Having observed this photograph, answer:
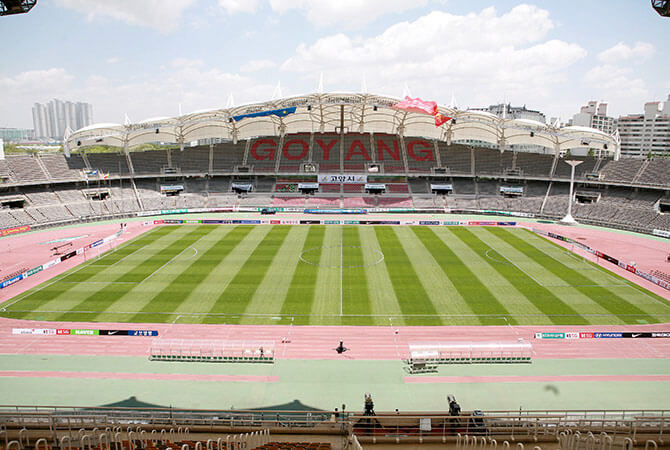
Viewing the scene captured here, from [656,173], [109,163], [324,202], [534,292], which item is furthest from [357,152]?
[534,292]

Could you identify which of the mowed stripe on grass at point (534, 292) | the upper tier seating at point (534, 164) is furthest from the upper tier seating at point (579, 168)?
the mowed stripe on grass at point (534, 292)

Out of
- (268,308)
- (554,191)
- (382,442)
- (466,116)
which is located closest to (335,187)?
(466,116)

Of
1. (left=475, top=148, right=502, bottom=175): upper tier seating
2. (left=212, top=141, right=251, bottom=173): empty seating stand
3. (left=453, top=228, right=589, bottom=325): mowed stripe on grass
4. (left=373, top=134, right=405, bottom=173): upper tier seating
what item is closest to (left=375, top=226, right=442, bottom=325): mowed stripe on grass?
(left=453, top=228, right=589, bottom=325): mowed stripe on grass

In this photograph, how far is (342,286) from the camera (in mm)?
30141

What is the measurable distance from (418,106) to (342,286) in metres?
27.3

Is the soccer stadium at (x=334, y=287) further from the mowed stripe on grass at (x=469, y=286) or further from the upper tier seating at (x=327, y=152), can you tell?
the upper tier seating at (x=327, y=152)

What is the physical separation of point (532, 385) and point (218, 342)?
46.8 ft

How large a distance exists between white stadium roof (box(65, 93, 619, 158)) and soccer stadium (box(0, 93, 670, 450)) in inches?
15.1

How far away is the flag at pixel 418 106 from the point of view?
4900cm

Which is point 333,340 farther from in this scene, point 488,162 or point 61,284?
point 488,162

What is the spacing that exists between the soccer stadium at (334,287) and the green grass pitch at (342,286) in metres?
0.22

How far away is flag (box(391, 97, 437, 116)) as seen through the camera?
4900 centimetres

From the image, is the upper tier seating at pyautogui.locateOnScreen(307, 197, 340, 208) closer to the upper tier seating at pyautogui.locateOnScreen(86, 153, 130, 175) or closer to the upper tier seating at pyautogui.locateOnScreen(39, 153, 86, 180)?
the upper tier seating at pyautogui.locateOnScreen(86, 153, 130, 175)

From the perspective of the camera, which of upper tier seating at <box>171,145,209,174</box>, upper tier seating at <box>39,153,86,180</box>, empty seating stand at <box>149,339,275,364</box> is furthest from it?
upper tier seating at <box>171,145,209,174</box>
